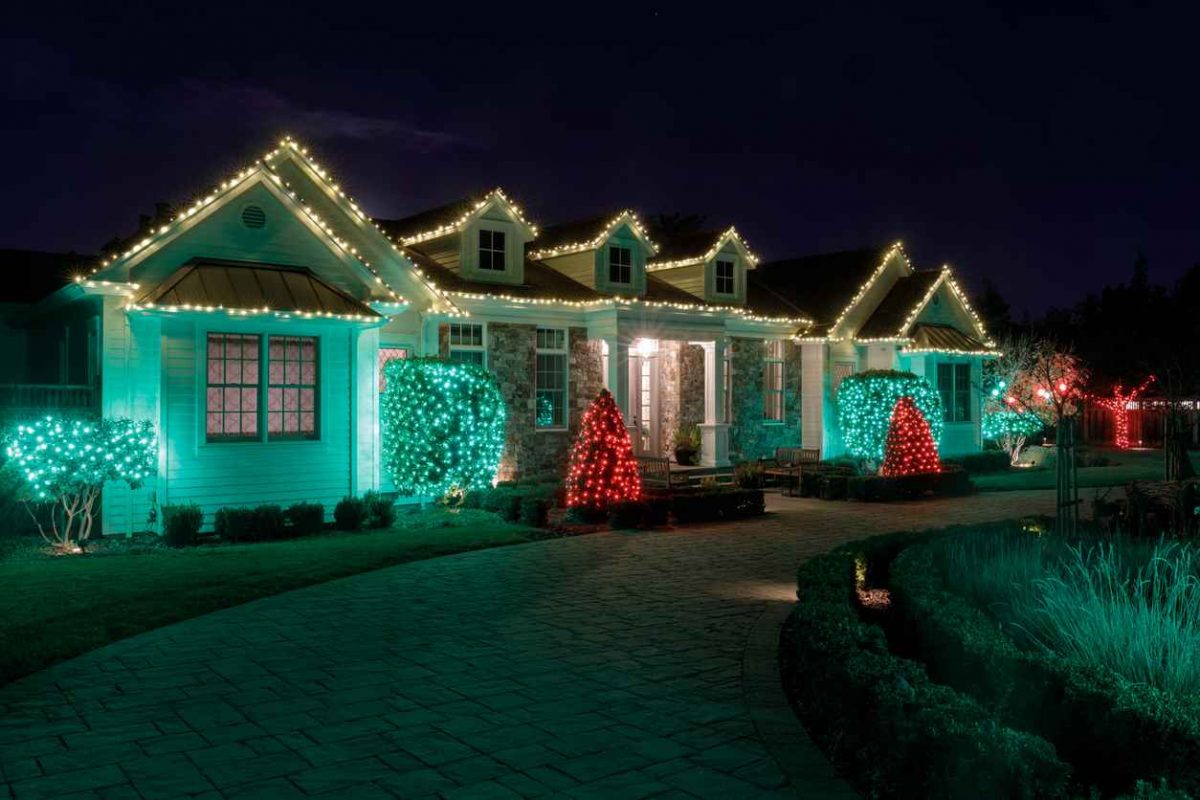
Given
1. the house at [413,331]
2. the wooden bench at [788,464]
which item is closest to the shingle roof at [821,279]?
the house at [413,331]

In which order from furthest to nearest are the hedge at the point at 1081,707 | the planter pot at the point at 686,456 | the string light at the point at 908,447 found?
the planter pot at the point at 686,456 < the string light at the point at 908,447 < the hedge at the point at 1081,707

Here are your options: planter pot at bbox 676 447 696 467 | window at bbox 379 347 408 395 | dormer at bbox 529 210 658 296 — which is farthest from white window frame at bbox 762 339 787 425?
window at bbox 379 347 408 395

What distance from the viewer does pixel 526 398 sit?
2183cm

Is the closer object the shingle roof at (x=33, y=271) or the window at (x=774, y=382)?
the shingle roof at (x=33, y=271)

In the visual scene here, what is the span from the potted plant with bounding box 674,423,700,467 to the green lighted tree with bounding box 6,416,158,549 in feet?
40.0

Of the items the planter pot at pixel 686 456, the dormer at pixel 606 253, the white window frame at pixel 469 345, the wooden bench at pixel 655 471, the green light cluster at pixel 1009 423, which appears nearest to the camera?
the wooden bench at pixel 655 471

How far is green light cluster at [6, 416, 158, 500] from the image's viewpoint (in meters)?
13.7

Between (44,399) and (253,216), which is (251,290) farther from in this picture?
(44,399)

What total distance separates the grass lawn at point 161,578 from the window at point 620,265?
347 inches

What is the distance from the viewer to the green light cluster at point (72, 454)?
13.7m

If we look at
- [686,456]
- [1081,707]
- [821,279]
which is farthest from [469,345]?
[1081,707]

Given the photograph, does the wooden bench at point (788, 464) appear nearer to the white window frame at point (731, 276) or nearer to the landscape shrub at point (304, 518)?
the white window frame at point (731, 276)

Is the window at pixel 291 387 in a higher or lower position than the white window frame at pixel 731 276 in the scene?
lower

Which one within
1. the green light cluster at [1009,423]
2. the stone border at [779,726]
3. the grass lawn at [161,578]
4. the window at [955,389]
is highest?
the window at [955,389]
